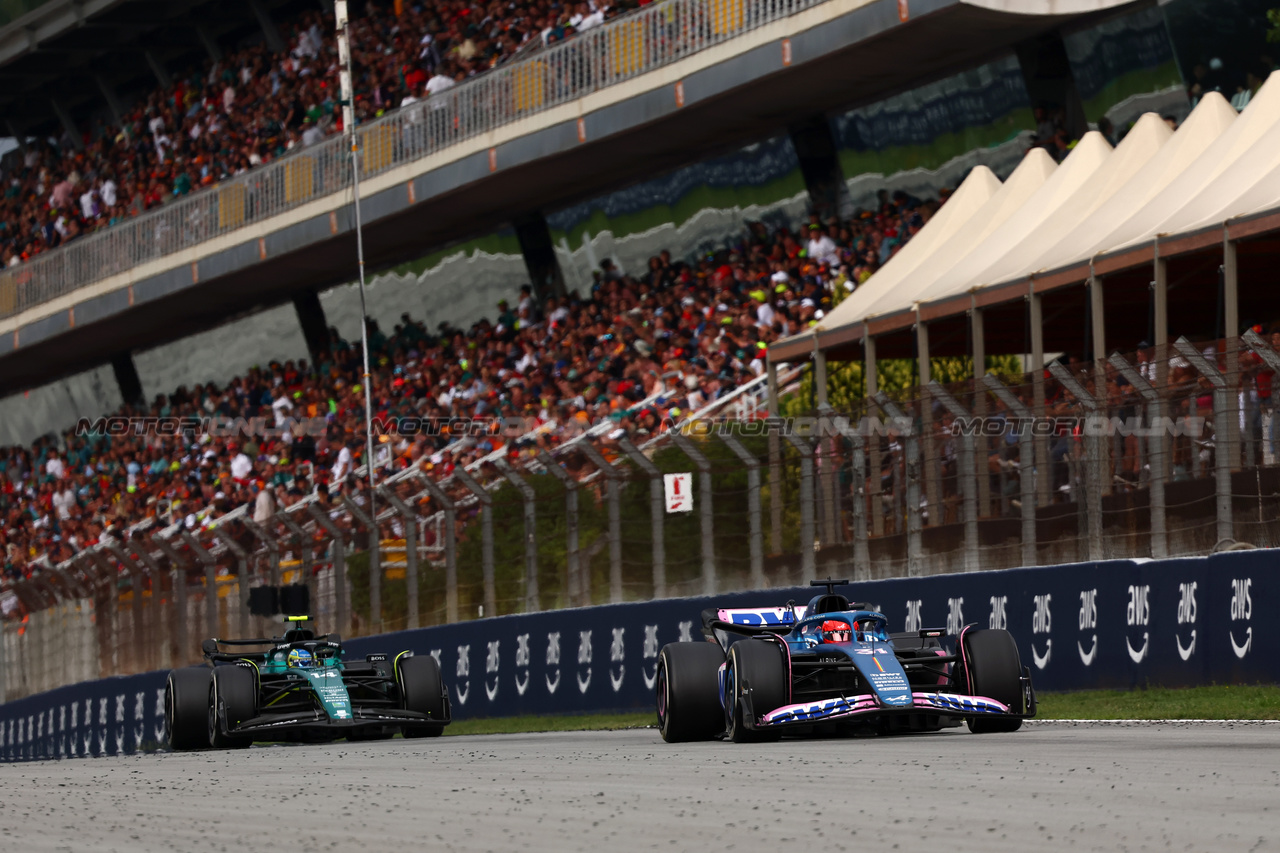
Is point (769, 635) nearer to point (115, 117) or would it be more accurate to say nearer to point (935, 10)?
point (935, 10)

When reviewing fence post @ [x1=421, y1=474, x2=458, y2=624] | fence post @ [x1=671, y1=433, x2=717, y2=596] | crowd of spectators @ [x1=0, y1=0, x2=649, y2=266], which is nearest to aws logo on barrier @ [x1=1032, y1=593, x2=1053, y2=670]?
fence post @ [x1=671, y1=433, x2=717, y2=596]

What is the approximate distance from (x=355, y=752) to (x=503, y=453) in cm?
1199

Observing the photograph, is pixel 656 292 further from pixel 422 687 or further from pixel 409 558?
pixel 422 687

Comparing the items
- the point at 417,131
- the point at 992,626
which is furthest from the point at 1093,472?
the point at 417,131

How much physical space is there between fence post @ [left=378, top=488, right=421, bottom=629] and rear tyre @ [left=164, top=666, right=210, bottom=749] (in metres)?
4.50

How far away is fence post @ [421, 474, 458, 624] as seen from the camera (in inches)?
751

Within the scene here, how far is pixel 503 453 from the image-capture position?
2461 cm

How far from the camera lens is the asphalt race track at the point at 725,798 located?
242 inches

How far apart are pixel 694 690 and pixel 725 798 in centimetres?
413

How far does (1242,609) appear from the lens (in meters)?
12.1

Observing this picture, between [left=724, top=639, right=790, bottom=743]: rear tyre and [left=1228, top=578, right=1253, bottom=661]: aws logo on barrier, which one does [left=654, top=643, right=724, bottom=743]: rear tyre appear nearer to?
[left=724, top=639, right=790, bottom=743]: rear tyre

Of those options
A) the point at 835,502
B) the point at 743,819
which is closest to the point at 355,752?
the point at 835,502

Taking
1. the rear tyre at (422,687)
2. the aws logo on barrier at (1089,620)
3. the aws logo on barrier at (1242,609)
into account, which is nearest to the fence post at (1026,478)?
the aws logo on barrier at (1089,620)

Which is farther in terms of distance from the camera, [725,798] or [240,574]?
[240,574]
